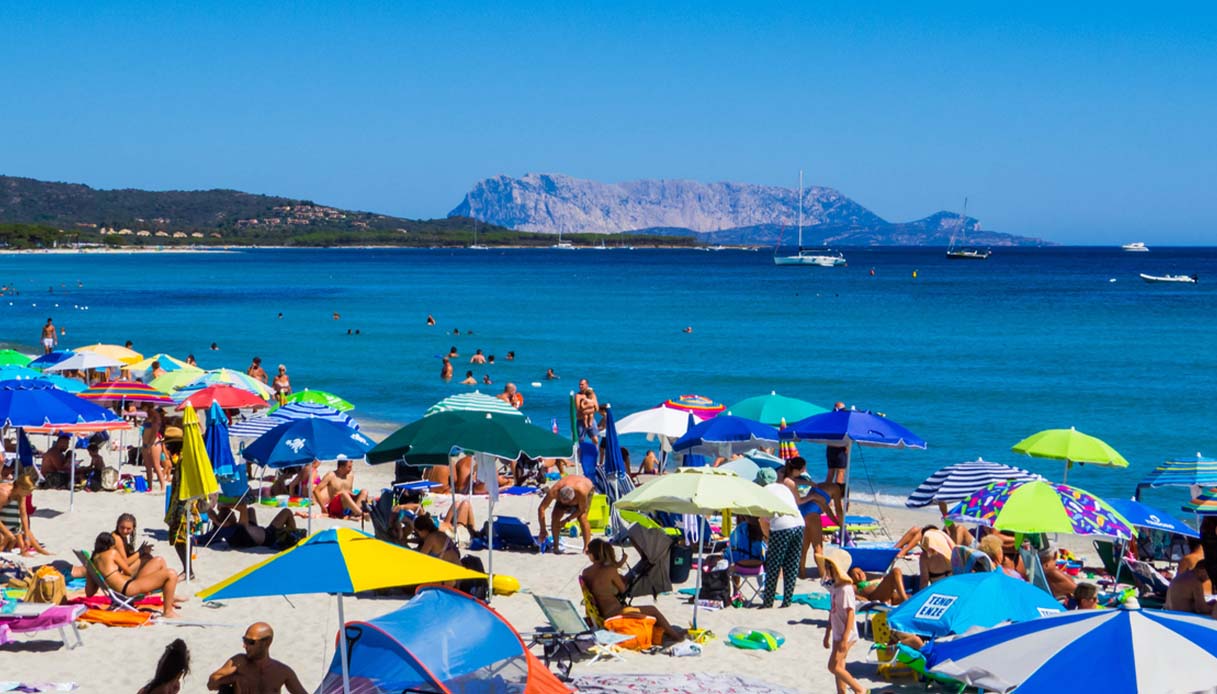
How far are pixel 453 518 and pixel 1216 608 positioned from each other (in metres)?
7.45

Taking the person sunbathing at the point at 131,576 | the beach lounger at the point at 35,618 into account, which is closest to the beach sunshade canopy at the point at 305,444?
the person sunbathing at the point at 131,576

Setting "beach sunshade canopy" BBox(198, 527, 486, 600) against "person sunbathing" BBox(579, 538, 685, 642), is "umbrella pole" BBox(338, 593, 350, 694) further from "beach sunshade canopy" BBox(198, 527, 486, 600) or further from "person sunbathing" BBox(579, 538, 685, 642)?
"person sunbathing" BBox(579, 538, 685, 642)

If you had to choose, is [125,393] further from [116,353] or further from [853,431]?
[853,431]

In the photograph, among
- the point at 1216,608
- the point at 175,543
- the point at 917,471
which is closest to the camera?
the point at 1216,608

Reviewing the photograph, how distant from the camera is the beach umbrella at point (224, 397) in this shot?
17109mm

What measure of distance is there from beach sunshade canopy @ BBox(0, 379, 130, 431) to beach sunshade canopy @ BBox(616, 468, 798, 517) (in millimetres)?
6372

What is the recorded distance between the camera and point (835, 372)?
127 ft

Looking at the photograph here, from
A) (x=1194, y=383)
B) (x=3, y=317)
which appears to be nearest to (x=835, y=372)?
(x=1194, y=383)

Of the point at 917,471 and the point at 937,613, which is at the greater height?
the point at 937,613

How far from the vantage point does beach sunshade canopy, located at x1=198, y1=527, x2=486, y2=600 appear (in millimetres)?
6875

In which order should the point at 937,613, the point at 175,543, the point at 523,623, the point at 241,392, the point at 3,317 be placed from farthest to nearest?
the point at 3,317
the point at 241,392
the point at 175,543
the point at 523,623
the point at 937,613

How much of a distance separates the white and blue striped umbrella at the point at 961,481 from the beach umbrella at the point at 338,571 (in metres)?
5.89

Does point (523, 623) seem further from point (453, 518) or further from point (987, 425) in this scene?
point (987, 425)

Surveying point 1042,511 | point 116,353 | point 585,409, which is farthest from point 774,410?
point 116,353
